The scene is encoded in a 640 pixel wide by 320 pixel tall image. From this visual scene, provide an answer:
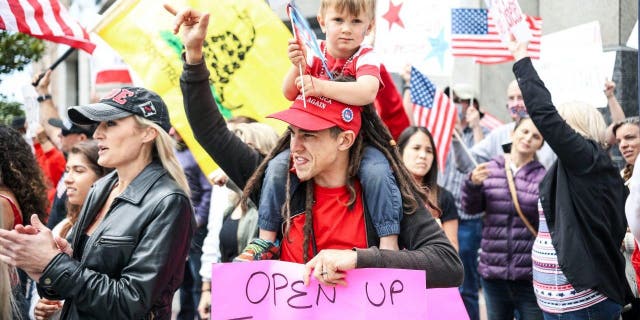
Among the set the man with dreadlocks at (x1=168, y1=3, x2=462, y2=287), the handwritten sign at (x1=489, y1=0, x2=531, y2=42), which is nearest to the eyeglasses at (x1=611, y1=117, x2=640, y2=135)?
the handwritten sign at (x1=489, y1=0, x2=531, y2=42)

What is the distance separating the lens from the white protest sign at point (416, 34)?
9.32 m

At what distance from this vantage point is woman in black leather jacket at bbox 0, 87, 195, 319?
11.1 feet

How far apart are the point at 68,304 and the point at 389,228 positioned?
1.47 m

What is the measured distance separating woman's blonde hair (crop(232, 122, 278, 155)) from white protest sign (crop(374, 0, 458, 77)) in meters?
3.77

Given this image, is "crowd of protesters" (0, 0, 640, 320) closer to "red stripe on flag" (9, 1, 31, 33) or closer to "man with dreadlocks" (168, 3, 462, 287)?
"man with dreadlocks" (168, 3, 462, 287)

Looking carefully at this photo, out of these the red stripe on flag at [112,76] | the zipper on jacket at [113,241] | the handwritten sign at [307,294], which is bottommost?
the handwritten sign at [307,294]

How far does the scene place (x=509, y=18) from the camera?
18.6 ft

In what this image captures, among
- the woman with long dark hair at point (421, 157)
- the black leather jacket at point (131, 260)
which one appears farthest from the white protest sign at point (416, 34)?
the black leather jacket at point (131, 260)

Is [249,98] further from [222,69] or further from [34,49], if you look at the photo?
[34,49]

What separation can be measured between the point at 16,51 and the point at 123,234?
11.5 metres

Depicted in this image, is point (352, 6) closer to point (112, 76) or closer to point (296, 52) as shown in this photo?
point (296, 52)

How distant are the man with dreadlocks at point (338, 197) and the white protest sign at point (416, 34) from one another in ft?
20.0

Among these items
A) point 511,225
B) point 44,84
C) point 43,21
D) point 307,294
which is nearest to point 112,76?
point 44,84

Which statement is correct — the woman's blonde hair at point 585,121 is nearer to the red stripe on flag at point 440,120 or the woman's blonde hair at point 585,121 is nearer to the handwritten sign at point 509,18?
the handwritten sign at point 509,18
